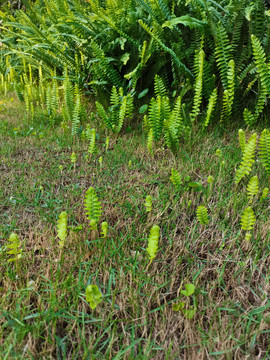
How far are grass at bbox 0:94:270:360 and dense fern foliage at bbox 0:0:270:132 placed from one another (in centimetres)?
48

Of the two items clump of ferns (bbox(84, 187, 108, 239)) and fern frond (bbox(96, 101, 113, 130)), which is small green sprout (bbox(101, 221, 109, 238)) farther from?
fern frond (bbox(96, 101, 113, 130))

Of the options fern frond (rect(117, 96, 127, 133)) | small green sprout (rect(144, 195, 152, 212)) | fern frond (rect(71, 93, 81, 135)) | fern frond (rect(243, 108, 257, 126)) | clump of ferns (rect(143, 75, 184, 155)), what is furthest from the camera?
fern frond (rect(71, 93, 81, 135))

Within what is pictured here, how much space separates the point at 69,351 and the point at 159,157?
1.44 metres

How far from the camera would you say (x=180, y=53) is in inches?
98.3

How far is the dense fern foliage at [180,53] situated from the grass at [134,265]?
0.48m

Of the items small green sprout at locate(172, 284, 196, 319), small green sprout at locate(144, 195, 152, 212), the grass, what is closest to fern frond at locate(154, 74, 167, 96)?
the grass

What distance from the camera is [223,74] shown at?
7.66 ft

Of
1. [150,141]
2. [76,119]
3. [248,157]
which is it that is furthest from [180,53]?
[248,157]

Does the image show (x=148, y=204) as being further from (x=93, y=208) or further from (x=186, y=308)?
(x=186, y=308)

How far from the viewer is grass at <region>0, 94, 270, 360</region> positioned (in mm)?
981

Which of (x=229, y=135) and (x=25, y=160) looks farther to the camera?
(x=229, y=135)

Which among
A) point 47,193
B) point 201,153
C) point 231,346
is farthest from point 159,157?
point 231,346

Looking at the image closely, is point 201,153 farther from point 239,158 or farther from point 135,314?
point 135,314

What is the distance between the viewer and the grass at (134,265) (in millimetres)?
981
